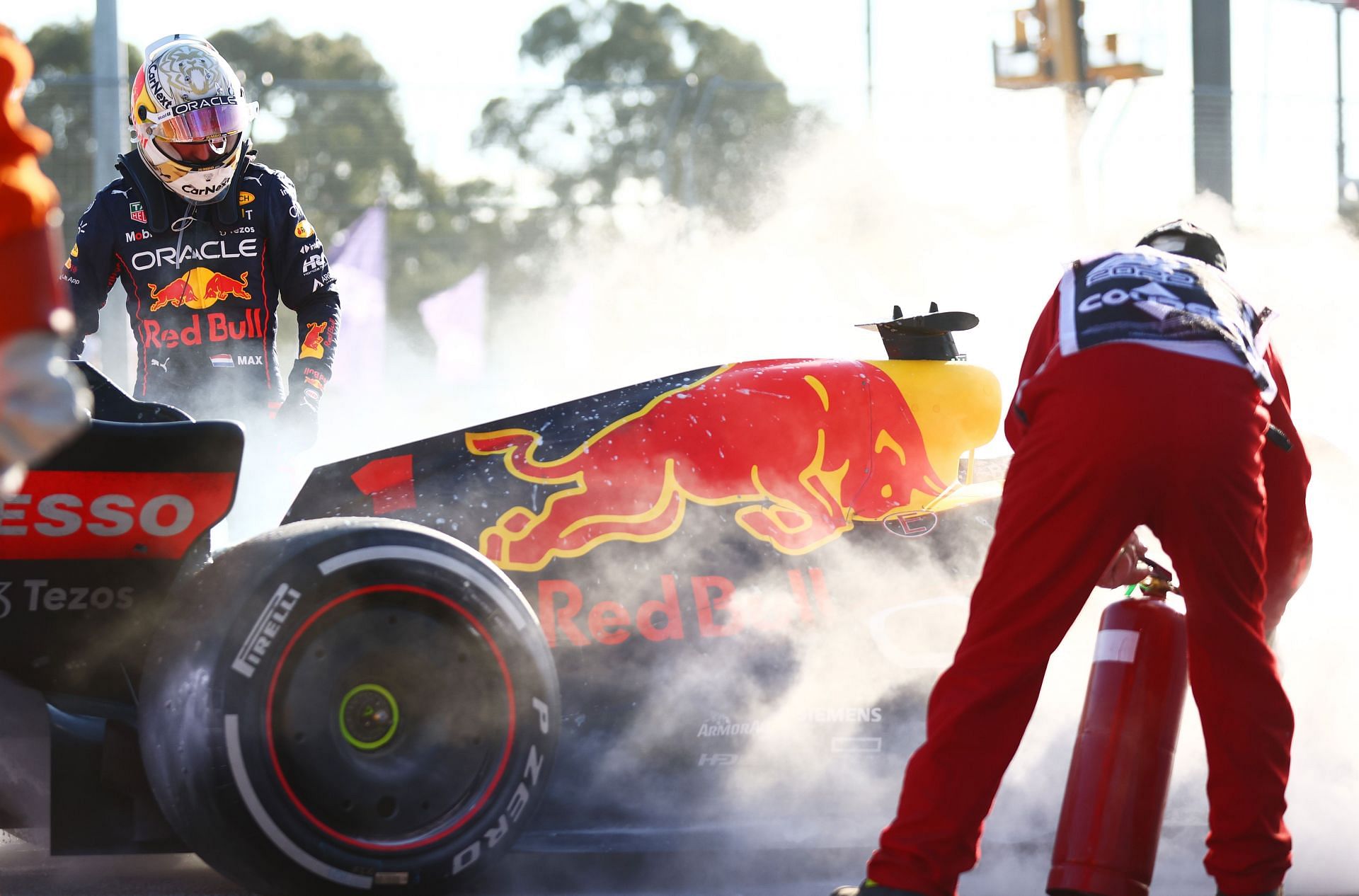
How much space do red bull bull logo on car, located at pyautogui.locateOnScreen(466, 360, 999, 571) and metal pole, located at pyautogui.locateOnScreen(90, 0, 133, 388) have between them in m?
7.78

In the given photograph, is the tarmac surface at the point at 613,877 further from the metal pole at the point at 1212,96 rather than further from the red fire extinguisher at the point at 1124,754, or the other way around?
the metal pole at the point at 1212,96

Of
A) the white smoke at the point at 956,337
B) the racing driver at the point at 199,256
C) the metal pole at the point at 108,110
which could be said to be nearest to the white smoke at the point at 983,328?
the white smoke at the point at 956,337

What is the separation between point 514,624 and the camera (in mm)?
3014

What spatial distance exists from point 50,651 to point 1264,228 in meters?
12.8

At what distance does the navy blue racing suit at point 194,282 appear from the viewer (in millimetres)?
4453

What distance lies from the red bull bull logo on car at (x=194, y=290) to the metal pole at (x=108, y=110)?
6.55m

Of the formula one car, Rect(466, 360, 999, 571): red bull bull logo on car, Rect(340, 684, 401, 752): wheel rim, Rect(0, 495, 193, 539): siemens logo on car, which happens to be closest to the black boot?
the formula one car

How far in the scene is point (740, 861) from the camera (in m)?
3.67

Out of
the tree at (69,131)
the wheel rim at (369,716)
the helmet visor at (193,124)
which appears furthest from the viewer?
the tree at (69,131)

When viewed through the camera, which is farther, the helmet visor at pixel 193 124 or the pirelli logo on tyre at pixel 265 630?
the helmet visor at pixel 193 124

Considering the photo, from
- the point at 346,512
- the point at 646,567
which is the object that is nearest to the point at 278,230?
the point at 346,512

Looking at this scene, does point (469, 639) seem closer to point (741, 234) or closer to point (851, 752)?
point (851, 752)

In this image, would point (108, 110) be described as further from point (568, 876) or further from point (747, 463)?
point (568, 876)

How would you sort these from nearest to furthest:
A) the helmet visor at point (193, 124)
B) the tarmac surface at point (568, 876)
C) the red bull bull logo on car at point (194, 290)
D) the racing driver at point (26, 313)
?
the racing driver at point (26, 313) → the tarmac surface at point (568, 876) → the helmet visor at point (193, 124) → the red bull bull logo on car at point (194, 290)
